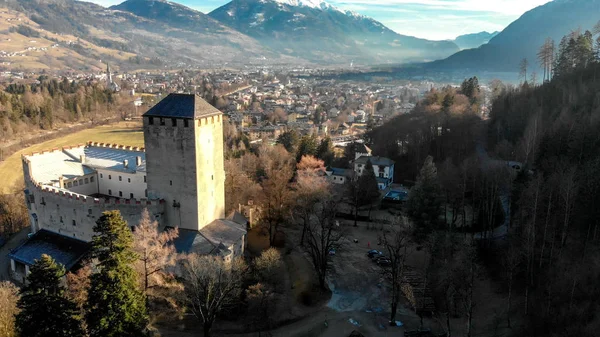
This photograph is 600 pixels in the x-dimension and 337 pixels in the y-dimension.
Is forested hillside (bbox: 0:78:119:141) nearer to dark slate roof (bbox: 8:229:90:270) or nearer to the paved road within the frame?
the paved road

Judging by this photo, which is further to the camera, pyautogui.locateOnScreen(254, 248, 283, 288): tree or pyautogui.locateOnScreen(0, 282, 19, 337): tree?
pyautogui.locateOnScreen(254, 248, 283, 288): tree

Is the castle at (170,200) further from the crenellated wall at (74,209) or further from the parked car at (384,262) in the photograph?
the parked car at (384,262)

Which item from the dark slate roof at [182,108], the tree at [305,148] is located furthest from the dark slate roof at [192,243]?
the tree at [305,148]

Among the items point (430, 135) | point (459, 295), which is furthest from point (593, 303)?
point (430, 135)

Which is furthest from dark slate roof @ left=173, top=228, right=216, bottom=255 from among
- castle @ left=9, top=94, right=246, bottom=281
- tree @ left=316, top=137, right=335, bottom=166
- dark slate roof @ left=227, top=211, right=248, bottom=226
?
tree @ left=316, top=137, right=335, bottom=166

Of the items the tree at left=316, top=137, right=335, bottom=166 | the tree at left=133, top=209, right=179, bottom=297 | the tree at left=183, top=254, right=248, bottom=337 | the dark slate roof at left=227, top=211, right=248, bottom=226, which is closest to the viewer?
the tree at left=133, top=209, right=179, bottom=297

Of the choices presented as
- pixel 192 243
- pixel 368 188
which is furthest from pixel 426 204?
pixel 192 243

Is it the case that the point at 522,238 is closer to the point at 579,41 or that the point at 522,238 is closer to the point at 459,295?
the point at 459,295
